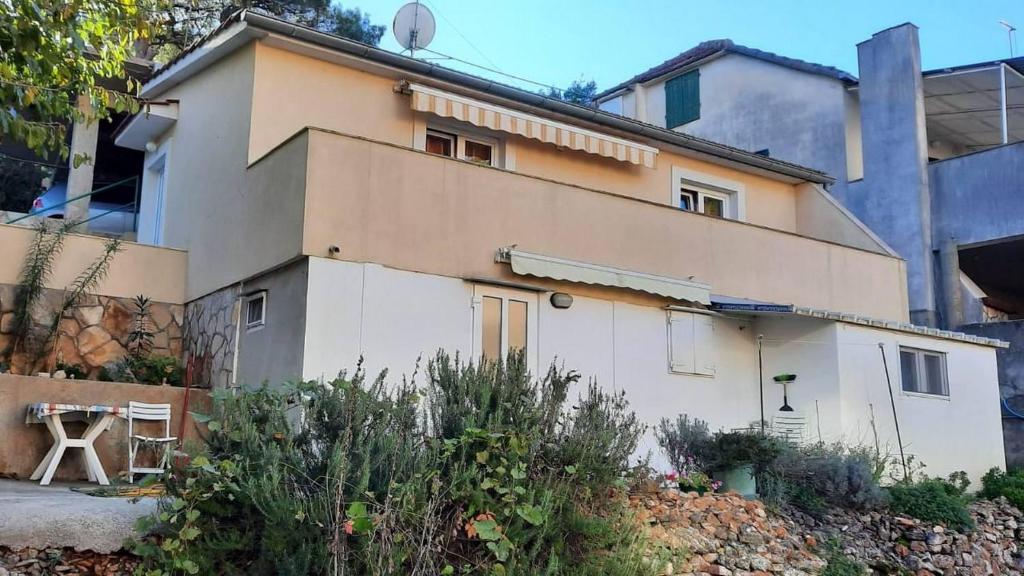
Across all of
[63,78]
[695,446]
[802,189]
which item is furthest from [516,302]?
[802,189]

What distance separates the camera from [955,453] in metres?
17.9

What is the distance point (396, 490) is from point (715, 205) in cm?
1477

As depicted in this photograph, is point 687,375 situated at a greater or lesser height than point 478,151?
lesser

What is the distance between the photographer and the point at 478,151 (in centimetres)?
1741

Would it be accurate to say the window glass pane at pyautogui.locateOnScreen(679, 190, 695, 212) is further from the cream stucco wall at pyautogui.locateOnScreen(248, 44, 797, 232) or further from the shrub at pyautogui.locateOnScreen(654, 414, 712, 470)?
the shrub at pyautogui.locateOnScreen(654, 414, 712, 470)

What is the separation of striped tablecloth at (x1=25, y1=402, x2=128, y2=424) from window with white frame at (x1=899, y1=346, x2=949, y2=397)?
44.2 feet

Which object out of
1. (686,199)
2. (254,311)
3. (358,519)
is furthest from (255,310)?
(686,199)

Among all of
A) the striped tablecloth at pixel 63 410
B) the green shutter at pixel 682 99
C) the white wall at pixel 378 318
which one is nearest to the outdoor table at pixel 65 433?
the striped tablecloth at pixel 63 410

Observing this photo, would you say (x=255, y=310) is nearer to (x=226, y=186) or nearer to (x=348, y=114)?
(x=226, y=186)

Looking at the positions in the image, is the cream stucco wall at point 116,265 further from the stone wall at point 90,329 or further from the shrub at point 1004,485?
the shrub at point 1004,485

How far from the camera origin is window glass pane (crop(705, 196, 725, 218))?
20578mm

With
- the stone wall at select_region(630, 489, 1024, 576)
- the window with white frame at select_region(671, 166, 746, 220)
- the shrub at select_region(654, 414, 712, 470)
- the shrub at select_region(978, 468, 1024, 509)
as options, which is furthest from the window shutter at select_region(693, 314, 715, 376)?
the shrub at select_region(978, 468, 1024, 509)

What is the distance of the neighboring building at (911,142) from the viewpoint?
76.1 ft

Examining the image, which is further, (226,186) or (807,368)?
(807,368)
